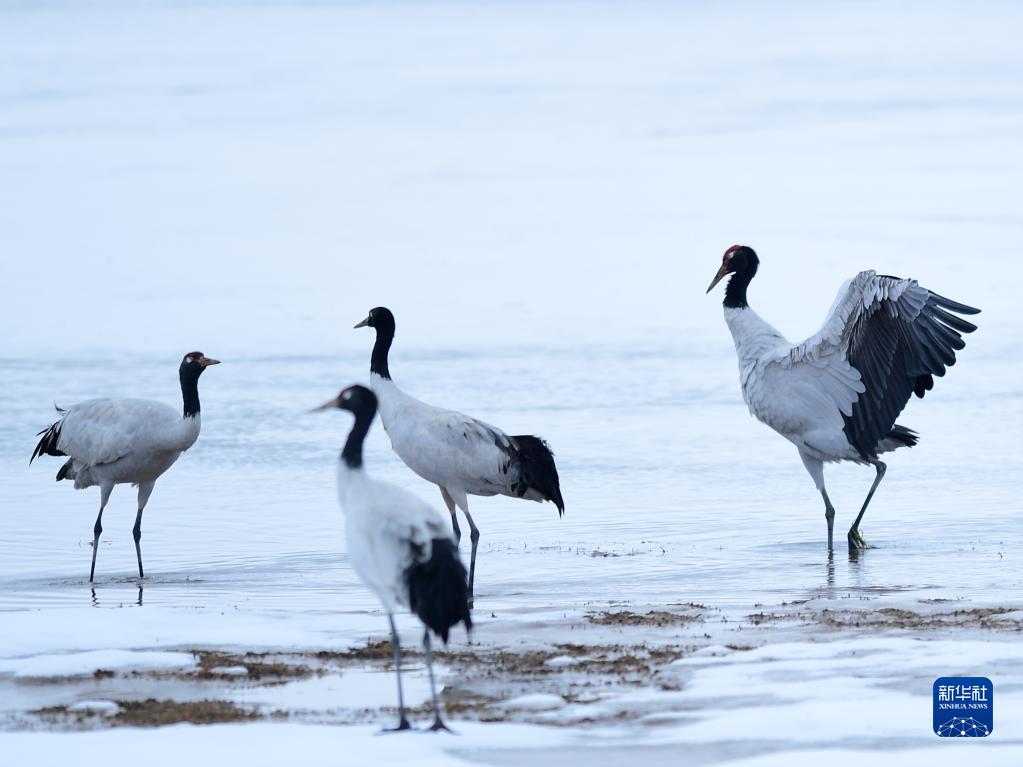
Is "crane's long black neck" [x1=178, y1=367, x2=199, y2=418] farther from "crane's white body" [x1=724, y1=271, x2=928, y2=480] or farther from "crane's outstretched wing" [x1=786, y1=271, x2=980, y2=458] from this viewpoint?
"crane's outstretched wing" [x1=786, y1=271, x2=980, y2=458]

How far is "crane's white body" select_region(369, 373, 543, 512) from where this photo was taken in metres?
10.1

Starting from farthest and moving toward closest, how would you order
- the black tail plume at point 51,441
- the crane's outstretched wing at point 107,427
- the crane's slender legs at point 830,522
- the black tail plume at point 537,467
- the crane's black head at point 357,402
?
the black tail plume at point 51,441, the crane's outstretched wing at point 107,427, the crane's slender legs at point 830,522, the black tail plume at point 537,467, the crane's black head at point 357,402

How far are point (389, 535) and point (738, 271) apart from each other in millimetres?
6179

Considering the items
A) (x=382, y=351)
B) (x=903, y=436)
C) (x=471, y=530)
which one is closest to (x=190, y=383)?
(x=382, y=351)

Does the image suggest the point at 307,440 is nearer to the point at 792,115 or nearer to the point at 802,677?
the point at 802,677

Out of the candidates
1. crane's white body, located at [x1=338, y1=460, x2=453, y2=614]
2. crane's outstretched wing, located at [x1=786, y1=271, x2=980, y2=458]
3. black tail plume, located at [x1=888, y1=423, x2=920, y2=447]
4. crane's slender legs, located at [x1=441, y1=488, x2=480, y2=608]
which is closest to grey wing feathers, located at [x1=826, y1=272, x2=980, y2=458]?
crane's outstretched wing, located at [x1=786, y1=271, x2=980, y2=458]

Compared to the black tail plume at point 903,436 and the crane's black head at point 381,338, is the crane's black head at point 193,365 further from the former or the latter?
the black tail plume at point 903,436

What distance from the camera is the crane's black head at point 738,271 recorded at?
1220cm

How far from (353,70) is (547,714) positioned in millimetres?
42338

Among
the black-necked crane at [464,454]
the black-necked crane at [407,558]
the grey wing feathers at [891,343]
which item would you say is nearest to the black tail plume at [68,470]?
the black-necked crane at [464,454]

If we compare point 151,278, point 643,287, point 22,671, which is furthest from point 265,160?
point 22,671

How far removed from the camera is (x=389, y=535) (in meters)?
6.73

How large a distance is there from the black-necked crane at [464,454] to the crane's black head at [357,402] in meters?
2.72

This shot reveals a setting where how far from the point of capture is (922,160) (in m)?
34.0
